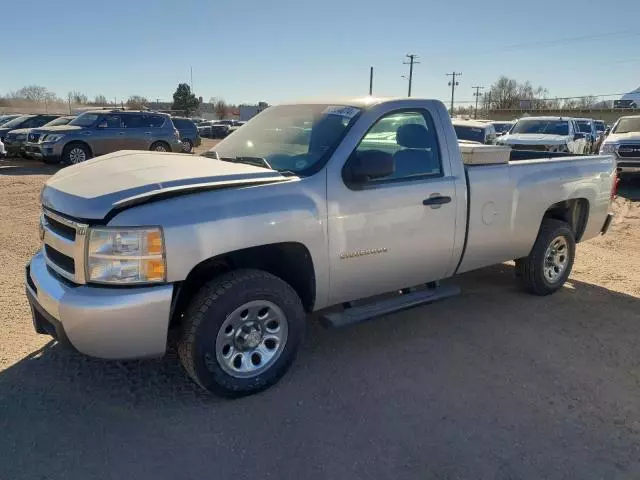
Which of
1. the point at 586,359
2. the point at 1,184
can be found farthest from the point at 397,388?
the point at 1,184

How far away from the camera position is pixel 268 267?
3865mm

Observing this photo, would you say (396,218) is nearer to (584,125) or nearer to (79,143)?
(79,143)

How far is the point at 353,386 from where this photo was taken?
12.2 ft

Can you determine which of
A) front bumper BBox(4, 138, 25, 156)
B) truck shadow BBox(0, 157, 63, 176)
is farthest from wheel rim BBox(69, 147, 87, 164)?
front bumper BBox(4, 138, 25, 156)

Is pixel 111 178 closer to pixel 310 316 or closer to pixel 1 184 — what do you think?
pixel 310 316

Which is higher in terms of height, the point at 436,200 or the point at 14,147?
the point at 436,200

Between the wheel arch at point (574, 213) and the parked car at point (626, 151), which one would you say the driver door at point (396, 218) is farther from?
the parked car at point (626, 151)

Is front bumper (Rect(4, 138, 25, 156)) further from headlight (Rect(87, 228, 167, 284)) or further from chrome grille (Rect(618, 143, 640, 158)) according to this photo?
chrome grille (Rect(618, 143, 640, 158))

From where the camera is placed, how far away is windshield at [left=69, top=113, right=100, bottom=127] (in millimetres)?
16703

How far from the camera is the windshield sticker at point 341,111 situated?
4023 millimetres

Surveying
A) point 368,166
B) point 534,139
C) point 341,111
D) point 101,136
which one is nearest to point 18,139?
point 101,136

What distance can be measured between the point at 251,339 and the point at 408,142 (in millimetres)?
1983

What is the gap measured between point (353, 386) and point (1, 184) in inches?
468

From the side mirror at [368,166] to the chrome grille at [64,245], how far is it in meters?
1.73
